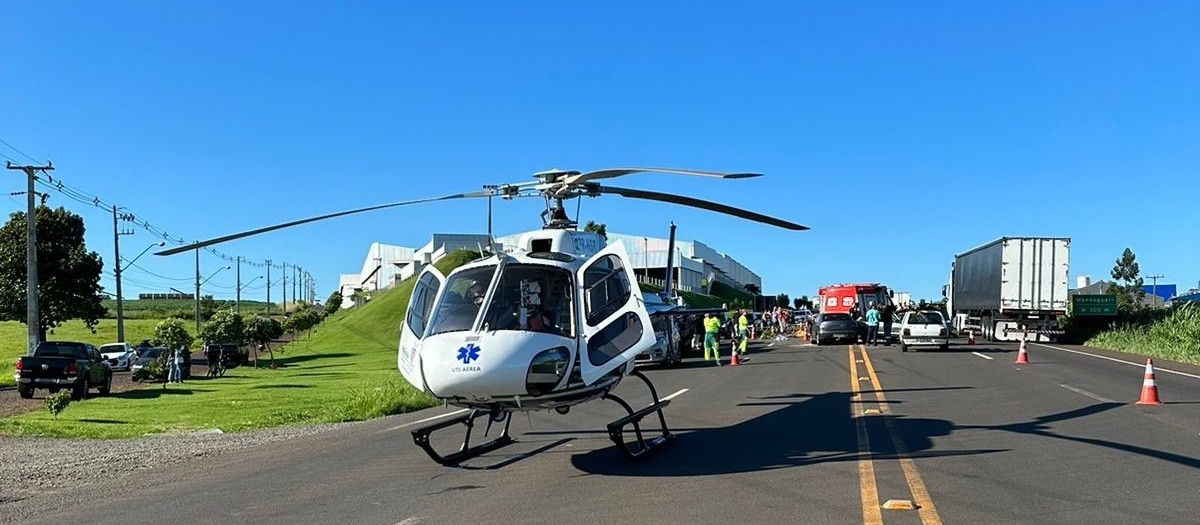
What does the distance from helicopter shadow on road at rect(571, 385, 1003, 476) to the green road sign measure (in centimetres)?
3317

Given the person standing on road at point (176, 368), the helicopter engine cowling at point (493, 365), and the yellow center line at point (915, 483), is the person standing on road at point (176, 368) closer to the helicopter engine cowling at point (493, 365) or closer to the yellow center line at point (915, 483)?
the yellow center line at point (915, 483)

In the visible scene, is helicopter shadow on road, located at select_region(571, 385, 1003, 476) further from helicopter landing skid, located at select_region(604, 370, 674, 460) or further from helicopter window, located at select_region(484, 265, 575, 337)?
helicopter window, located at select_region(484, 265, 575, 337)

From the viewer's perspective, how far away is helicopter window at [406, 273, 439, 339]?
10070mm

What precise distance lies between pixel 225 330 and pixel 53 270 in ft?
30.5

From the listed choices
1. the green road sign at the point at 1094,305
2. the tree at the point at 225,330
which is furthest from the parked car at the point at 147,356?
the green road sign at the point at 1094,305

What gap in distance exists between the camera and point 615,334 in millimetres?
9984

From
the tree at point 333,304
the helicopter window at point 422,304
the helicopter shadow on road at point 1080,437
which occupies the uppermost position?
the helicopter window at point 422,304

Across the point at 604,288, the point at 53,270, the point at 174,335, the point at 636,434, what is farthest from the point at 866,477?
the point at 53,270

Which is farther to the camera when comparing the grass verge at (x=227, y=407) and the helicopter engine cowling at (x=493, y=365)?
the grass verge at (x=227, y=407)

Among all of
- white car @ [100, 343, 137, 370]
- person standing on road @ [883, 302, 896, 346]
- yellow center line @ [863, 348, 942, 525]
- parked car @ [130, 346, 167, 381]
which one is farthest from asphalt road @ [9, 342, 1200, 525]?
white car @ [100, 343, 137, 370]

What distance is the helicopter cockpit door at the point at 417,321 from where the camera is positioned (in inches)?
384

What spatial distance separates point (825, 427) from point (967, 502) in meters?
4.83

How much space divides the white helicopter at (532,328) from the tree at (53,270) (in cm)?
4463

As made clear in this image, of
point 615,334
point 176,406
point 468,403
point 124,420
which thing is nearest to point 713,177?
point 615,334
